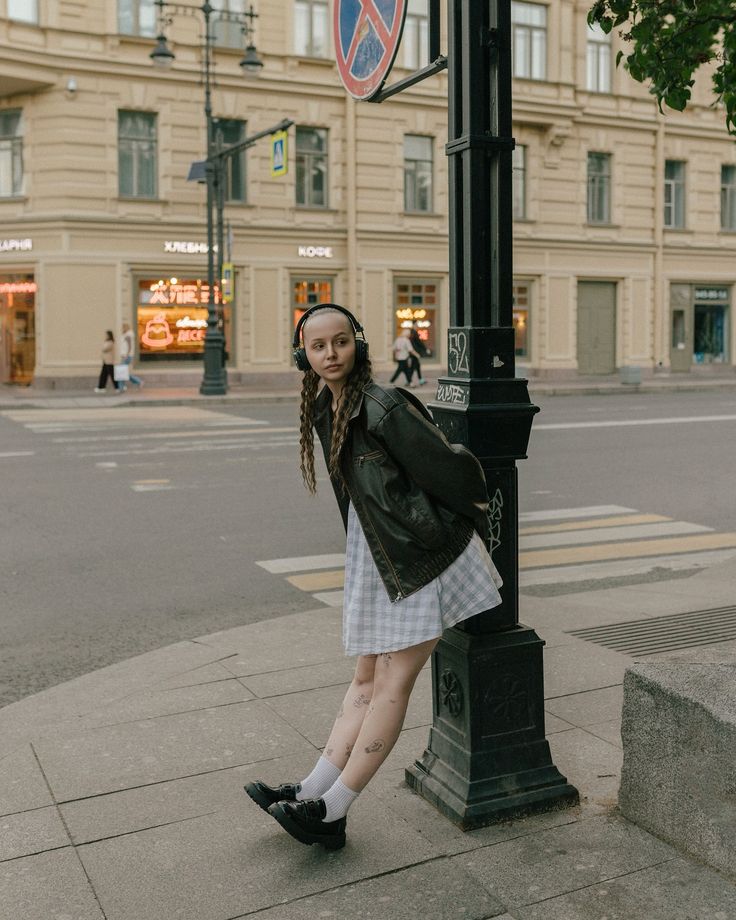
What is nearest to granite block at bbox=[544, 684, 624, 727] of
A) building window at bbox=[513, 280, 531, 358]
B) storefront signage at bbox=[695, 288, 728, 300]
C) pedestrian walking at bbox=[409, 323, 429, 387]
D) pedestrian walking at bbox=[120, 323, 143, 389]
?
pedestrian walking at bbox=[120, 323, 143, 389]

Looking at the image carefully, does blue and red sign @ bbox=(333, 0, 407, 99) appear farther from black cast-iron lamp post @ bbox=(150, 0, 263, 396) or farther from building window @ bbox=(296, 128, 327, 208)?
building window @ bbox=(296, 128, 327, 208)

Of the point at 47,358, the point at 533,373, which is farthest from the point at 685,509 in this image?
the point at 533,373

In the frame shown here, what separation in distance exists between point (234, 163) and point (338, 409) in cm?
2766

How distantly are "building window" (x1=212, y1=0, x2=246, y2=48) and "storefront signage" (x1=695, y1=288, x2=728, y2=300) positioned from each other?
17.4 meters

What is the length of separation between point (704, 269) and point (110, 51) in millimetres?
20489

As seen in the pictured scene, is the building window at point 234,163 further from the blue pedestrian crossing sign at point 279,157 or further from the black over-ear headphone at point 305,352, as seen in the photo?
the black over-ear headphone at point 305,352

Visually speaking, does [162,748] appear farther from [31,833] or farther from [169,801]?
[31,833]

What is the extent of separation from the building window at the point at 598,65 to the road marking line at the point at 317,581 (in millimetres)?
30300

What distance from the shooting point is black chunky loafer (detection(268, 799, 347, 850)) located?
3.41 m

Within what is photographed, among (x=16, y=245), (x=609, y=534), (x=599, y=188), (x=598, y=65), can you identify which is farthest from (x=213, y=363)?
(x=609, y=534)

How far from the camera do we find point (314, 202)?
30.9 metres

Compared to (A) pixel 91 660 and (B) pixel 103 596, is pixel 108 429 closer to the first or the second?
(B) pixel 103 596

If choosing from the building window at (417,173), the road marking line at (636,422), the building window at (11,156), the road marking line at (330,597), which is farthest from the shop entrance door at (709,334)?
the road marking line at (330,597)

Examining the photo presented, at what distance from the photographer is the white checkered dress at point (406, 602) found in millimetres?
3396
